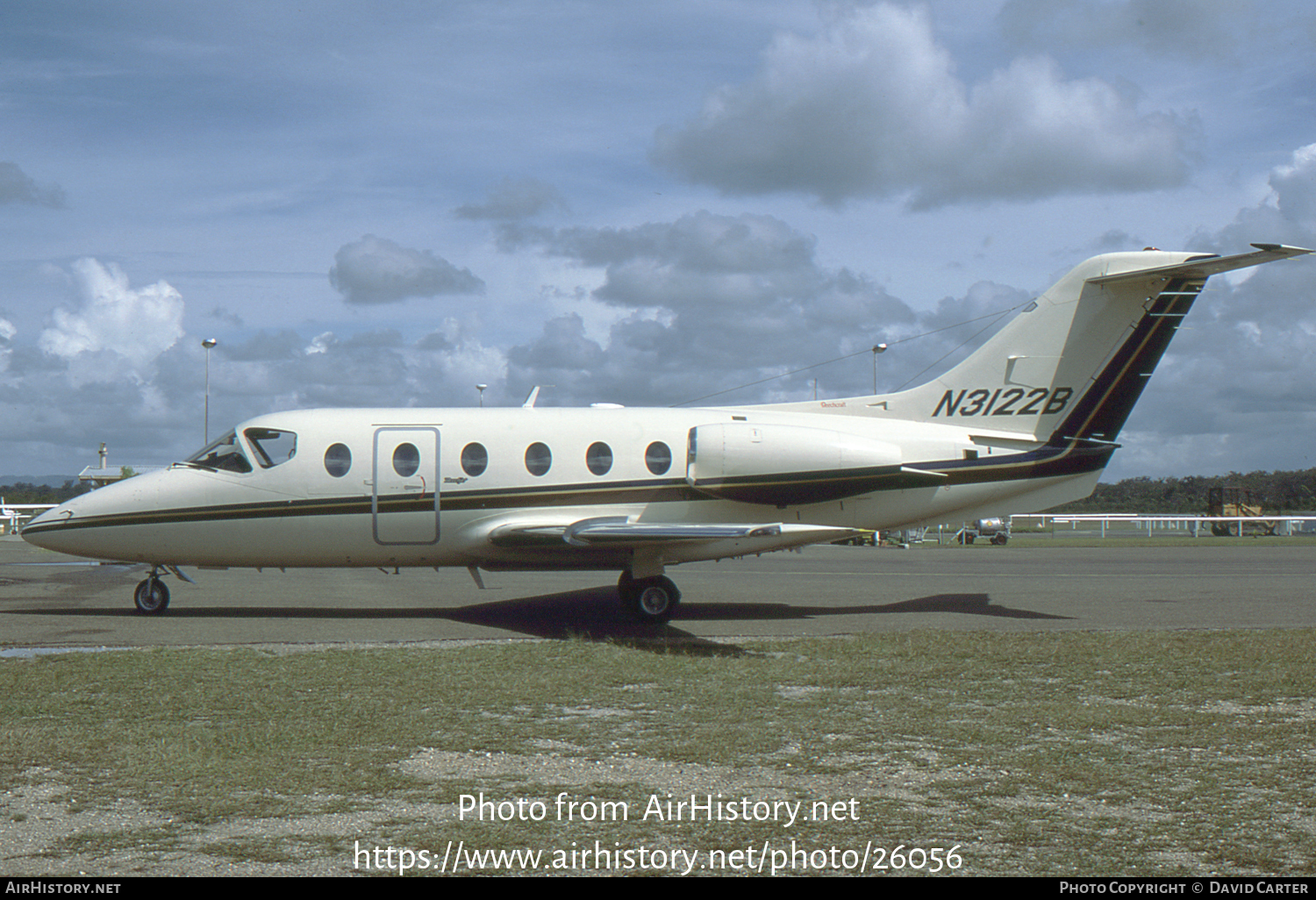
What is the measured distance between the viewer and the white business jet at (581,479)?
52.4 feet

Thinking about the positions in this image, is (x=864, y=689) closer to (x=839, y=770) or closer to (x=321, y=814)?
(x=839, y=770)

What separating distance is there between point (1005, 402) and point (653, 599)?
22.2 ft

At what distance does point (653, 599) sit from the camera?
15406 mm

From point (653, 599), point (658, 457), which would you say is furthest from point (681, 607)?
point (658, 457)

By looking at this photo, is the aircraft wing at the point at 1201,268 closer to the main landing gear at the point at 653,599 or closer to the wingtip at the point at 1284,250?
the wingtip at the point at 1284,250

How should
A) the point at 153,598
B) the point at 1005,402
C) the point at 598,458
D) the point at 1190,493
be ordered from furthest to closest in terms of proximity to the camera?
1. the point at 1190,493
2. the point at 1005,402
3. the point at 153,598
4. the point at 598,458

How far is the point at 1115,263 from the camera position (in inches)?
657

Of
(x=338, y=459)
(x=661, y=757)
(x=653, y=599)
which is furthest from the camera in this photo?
(x=338, y=459)

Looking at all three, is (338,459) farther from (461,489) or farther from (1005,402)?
(1005,402)

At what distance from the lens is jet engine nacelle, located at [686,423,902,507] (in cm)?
1593

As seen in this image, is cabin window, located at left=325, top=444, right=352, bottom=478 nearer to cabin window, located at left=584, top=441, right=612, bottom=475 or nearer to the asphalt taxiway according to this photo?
the asphalt taxiway

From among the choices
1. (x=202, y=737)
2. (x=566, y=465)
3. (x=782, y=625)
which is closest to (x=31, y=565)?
(x=566, y=465)

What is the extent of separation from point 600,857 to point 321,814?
5.69 ft

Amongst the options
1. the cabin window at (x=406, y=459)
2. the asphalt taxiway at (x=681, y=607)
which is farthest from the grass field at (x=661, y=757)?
the cabin window at (x=406, y=459)
